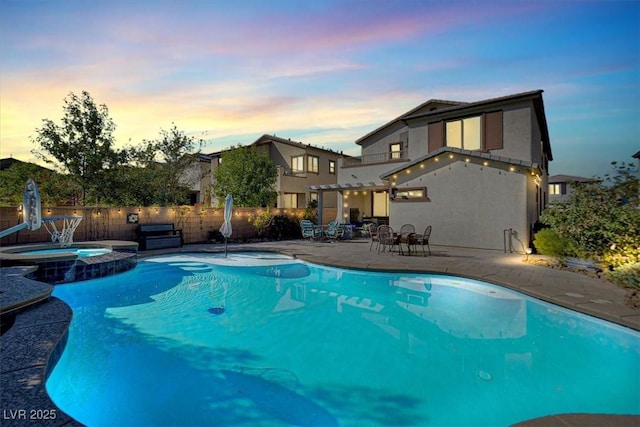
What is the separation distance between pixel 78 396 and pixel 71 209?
11905 mm

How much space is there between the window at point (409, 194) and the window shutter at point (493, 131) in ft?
12.7

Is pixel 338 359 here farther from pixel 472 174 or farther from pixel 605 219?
pixel 472 174

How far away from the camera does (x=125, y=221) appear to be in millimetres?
14188

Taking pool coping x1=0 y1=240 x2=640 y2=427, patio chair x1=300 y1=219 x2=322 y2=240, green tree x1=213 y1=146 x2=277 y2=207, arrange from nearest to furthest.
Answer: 1. pool coping x1=0 y1=240 x2=640 y2=427
2. patio chair x1=300 y1=219 x2=322 y2=240
3. green tree x1=213 y1=146 x2=277 y2=207

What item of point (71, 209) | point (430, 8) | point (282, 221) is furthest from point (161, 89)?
point (430, 8)

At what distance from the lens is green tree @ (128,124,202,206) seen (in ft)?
55.3

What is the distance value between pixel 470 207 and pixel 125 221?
1505cm

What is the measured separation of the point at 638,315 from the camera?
5031mm

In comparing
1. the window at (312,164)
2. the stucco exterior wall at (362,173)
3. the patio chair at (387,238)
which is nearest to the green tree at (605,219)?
the patio chair at (387,238)

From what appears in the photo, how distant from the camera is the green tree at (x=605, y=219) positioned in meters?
7.78

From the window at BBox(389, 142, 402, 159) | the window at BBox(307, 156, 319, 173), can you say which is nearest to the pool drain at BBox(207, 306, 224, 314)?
the window at BBox(389, 142, 402, 159)

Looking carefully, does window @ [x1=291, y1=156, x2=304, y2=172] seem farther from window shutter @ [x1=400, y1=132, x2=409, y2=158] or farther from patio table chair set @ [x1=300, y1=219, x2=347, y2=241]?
patio table chair set @ [x1=300, y1=219, x2=347, y2=241]

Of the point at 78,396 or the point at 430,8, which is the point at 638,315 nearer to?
the point at 78,396

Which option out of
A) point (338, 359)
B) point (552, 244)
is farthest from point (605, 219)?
point (338, 359)
